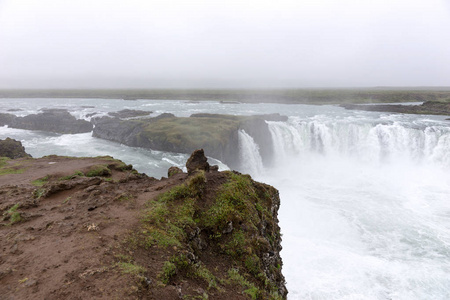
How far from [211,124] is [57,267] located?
124ft

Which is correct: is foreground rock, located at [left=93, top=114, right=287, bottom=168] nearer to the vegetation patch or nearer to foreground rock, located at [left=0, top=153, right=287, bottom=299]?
foreground rock, located at [left=0, top=153, right=287, bottom=299]

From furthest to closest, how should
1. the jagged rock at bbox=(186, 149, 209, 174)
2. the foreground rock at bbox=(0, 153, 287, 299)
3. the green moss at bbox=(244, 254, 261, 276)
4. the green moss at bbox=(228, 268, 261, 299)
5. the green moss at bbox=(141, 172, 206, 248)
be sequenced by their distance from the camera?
the jagged rock at bbox=(186, 149, 209, 174) → the green moss at bbox=(244, 254, 261, 276) → the green moss at bbox=(141, 172, 206, 248) → the green moss at bbox=(228, 268, 261, 299) → the foreground rock at bbox=(0, 153, 287, 299)

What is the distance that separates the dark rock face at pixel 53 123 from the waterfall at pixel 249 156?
36.8m

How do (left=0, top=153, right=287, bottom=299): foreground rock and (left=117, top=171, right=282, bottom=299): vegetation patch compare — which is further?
(left=117, top=171, right=282, bottom=299): vegetation patch

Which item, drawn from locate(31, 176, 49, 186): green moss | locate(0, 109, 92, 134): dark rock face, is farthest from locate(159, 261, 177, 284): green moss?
locate(0, 109, 92, 134): dark rock face

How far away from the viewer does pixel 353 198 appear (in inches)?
1064

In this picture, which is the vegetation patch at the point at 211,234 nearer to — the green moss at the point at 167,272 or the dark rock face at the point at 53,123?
the green moss at the point at 167,272

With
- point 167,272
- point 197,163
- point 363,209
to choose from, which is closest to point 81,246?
point 167,272

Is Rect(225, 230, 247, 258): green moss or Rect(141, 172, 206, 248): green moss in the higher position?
Rect(141, 172, 206, 248): green moss

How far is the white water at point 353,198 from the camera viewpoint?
14734 millimetres

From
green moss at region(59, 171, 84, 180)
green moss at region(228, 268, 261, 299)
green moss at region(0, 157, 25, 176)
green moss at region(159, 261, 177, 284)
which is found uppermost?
green moss at region(59, 171, 84, 180)

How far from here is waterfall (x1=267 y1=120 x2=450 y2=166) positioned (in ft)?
128

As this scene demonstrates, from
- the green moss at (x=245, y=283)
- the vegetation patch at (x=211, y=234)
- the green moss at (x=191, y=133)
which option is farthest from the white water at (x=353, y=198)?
the green moss at (x=245, y=283)

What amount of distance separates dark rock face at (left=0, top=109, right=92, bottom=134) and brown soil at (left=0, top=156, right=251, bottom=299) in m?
48.6
